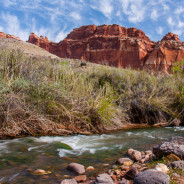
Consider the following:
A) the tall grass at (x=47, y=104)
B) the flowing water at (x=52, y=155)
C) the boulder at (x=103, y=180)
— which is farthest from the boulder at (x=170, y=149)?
the tall grass at (x=47, y=104)

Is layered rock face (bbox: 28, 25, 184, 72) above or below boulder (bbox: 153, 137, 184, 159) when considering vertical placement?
above

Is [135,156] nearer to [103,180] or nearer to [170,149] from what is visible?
[170,149]

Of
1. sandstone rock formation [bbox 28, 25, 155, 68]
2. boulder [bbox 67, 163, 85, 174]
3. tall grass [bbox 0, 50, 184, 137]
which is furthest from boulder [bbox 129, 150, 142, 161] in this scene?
sandstone rock formation [bbox 28, 25, 155, 68]

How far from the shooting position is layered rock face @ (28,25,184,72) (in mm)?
54938

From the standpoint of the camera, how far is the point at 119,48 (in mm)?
63500

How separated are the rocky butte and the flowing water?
122 feet

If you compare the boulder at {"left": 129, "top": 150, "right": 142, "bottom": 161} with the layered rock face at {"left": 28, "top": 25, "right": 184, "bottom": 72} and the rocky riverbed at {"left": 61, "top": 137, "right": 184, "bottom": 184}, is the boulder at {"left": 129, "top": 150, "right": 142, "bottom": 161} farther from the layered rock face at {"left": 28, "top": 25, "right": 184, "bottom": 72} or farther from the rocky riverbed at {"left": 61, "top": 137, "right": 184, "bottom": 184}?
the layered rock face at {"left": 28, "top": 25, "right": 184, "bottom": 72}

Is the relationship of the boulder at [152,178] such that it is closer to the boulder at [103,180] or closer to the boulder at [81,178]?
the boulder at [103,180]

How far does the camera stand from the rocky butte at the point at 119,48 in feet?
180

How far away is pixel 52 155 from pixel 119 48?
63659 millimetres

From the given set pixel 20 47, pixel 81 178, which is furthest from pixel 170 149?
pixel 20 47

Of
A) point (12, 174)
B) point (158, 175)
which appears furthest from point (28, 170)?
point (158, 175)

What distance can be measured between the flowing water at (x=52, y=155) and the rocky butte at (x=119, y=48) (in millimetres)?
37319

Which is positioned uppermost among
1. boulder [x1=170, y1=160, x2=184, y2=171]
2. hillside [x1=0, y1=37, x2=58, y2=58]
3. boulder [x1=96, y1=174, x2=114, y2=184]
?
hillside [x1=0, y1=37, x2=58, y2=58]
